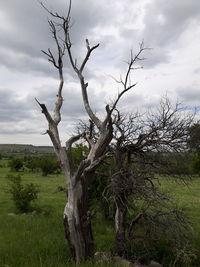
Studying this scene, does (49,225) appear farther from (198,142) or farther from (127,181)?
(198,142)

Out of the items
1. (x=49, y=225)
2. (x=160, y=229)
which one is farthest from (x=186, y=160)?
(x=49, y=225)

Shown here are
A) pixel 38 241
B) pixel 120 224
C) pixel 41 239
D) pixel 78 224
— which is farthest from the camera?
pixel 41 239

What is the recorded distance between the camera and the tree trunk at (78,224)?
7582mm

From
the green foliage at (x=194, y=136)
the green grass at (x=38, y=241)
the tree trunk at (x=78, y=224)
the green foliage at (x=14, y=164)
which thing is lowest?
the green grass at (x=38, y=241)

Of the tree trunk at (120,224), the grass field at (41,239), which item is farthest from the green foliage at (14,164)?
the tree trunk at (120,224)

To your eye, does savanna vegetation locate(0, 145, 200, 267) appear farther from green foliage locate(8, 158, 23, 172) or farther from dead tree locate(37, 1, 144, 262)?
green foliage locate(8, 158, 23, 172)

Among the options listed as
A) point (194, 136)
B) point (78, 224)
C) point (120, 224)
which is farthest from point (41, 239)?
point (194, 136)

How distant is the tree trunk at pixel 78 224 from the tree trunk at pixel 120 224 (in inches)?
28.4

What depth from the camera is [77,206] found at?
7.73m

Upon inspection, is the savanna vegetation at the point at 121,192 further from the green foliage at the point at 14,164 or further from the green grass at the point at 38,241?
the green foliage at the point at 14,164

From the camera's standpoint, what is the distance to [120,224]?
26.8 ft

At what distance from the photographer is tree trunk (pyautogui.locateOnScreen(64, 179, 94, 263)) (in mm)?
7582

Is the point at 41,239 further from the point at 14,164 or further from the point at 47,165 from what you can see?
the point at 14,164

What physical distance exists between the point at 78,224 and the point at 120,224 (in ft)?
3.95
